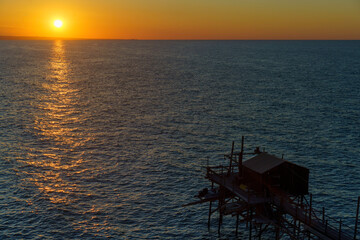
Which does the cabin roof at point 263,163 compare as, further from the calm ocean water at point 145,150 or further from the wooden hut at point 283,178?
the calm ocean water at point 145,150

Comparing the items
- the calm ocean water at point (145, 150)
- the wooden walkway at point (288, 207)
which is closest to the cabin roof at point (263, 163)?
the wooden walkway at point (288, 207)

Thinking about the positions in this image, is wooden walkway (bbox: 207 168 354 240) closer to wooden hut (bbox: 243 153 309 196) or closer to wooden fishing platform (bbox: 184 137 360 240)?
wooden fishing platform (bbox: 184 137 360 240)

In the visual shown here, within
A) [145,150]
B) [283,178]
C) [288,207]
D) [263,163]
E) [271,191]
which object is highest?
[263,163]

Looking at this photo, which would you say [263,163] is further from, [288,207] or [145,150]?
[145,150]

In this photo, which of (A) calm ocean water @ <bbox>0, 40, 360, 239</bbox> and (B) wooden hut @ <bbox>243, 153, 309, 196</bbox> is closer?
(B) wooden hut @ <bbox>243, 153, 309, 196</bbox>

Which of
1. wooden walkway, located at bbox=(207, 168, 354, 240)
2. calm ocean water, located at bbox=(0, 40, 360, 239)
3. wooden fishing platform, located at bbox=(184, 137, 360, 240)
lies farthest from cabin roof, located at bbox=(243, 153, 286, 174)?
calm ocean water, located at bbox=(0, 40, 360, 239)

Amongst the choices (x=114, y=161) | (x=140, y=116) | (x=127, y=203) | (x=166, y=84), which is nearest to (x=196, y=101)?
(x=140, y=116)

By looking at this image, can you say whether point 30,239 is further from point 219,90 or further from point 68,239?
point 219,90

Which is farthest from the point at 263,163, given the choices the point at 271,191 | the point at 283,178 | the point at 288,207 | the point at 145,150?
the point at 145,150

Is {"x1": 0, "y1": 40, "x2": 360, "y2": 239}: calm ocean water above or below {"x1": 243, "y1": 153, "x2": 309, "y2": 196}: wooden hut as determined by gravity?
below
